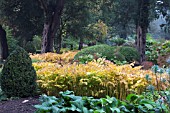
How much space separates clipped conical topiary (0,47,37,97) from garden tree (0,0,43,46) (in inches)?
478

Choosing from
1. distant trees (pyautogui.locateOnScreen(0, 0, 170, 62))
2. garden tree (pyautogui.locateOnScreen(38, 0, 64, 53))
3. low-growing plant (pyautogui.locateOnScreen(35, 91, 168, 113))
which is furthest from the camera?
garden tree (pyautogui.locateOnScreen(38, 0, 64, 53))

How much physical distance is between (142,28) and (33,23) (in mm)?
8869

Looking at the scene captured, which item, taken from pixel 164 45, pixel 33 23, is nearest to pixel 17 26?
pixel 33 23

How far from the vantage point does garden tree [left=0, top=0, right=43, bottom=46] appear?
55.6 ft

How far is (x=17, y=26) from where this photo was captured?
19.1 meters

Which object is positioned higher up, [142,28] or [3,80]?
[142,28]

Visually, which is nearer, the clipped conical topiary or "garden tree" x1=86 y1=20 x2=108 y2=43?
the clipped conical topiary

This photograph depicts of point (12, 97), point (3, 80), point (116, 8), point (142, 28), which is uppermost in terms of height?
point (116, 8)

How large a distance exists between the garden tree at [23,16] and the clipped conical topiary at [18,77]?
12129 mm

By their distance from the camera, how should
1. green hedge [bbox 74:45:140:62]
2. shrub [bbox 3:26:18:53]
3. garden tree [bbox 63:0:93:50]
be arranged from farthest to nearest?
1. shrub [bbox 3:26:18:53]
2. garden tree [bbox 63:0:93:50]
3. green hedge [bbox 74:45:140:62]

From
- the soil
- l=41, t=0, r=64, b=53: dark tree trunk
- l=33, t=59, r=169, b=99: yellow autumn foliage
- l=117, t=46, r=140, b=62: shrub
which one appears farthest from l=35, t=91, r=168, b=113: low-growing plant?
l=41, t=0, r=64, b=53: dark tree trunk

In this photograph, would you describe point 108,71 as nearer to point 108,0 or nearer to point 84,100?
point 84,100

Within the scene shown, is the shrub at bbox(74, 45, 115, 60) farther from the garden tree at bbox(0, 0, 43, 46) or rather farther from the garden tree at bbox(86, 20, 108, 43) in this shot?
the garden tree at bbox(86, 20, 108, 43)

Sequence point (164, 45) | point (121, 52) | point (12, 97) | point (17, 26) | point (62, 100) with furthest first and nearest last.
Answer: point (17, 26) < point (164, 45) < point (121, 52) < point (12, 97) < point (62, 100)
